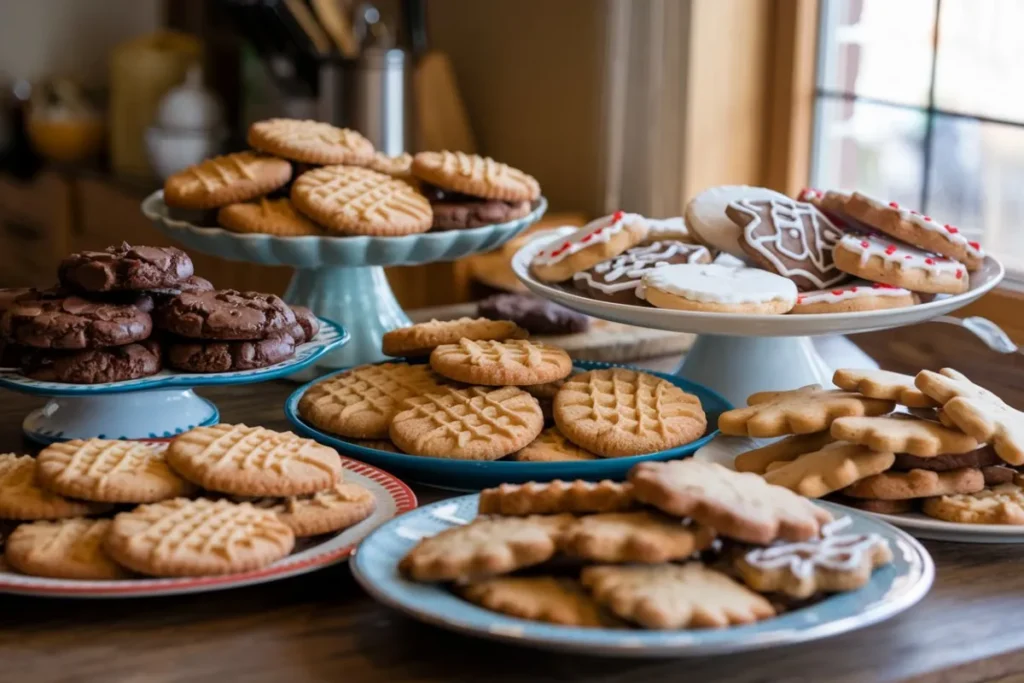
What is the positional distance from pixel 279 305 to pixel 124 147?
2.64m

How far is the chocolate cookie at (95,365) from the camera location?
1.16m

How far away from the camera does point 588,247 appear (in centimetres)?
139

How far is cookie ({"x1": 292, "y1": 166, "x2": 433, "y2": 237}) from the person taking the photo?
1.44 m

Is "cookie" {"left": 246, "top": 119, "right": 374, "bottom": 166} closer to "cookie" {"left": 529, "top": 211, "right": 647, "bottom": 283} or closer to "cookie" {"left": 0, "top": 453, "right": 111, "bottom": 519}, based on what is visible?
"cookie" {"left": 529, "top": 211, "right": 647, "bottom": 283}

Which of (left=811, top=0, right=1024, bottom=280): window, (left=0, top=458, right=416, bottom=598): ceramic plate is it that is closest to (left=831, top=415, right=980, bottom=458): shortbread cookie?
(left=0, top=458, right=416, bottom=598): ceramic plate

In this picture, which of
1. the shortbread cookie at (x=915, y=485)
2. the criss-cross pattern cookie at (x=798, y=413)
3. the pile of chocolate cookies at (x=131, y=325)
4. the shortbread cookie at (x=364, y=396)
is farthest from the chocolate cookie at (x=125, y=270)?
the shortbread cookie at (x=915, y=485)

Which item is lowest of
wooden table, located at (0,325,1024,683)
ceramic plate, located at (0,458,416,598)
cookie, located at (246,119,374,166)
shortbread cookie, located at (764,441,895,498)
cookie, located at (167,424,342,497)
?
wooden table, located at (0,325,1024,683)

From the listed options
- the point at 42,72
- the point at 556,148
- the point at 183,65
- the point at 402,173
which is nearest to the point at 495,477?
the point at 402,173

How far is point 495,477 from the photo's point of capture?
44.3 inches

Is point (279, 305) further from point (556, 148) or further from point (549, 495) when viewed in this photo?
point (556, 148)

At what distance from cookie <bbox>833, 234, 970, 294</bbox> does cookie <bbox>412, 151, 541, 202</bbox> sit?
0.41 meters

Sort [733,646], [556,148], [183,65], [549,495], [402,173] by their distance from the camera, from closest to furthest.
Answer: [733,646]
[549,495]
[402,173]
[556,148]
[183,65]

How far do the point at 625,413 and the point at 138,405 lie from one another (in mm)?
481

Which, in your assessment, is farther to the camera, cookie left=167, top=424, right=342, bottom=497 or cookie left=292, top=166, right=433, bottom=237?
cookie left=292, top=166, right=433, bottom=237
